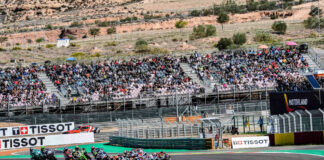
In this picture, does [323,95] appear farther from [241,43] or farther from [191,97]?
[241,43]

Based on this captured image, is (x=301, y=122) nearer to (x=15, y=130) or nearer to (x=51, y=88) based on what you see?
(x=15, y=130)

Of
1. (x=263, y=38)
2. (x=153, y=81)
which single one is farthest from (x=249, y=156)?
(x=263, y=38)

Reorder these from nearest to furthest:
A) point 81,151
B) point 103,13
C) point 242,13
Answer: point 81,151 → point 242,13 → point 103,13

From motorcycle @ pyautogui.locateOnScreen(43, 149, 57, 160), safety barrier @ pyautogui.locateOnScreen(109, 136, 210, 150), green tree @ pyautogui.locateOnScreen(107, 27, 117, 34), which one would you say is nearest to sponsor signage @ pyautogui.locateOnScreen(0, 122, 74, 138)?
safety barrier @ pyautogui.locateOnScreen(109, 136, 210, 150)

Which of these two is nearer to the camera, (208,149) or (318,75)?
(208,149)

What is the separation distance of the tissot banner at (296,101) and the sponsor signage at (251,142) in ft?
13.1

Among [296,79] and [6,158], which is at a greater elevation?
[296,79]

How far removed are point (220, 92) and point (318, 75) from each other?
8343mm

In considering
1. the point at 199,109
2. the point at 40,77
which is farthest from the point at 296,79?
the point at 40,77

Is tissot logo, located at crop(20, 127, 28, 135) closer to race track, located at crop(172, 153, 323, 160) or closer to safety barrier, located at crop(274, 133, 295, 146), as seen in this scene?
race track, located at crop(172, 153, 323, 160)

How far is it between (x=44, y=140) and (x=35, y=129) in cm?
416

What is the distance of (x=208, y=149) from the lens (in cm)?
3216

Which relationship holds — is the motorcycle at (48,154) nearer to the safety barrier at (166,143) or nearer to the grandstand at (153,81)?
the safety barrier at (166,143)

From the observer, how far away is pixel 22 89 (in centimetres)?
5184
